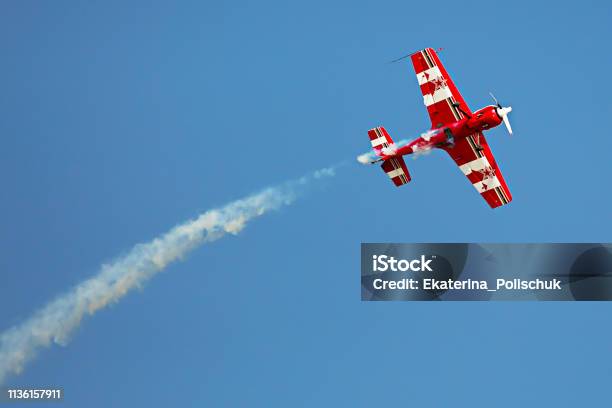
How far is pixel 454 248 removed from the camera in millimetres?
46906

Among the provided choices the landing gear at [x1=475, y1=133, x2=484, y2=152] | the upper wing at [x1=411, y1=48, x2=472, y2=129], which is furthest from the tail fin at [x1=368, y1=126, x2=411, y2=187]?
the landing gear at [x1=475, y1=133, x2=484, y2=152]

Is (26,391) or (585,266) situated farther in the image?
(585,266)

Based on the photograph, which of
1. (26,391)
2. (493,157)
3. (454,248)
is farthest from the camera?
(493,157)

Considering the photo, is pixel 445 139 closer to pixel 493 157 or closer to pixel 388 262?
pixel 493 157

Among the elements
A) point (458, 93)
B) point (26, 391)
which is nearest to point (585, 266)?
point (458, 93)

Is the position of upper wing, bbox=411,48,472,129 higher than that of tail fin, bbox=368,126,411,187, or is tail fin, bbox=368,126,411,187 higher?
upper wing, bbox=411,48,472,129

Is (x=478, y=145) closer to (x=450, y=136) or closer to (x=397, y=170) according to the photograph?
(x=450, y=136)

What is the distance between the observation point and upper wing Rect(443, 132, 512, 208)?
164 feet

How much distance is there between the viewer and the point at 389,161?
163 feet

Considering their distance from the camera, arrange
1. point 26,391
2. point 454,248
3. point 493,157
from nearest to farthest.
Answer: point 26,391, point 454,248, point 493,157

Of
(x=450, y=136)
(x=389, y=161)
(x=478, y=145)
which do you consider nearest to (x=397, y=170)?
(x=389, y=161)

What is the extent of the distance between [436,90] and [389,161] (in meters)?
3.33

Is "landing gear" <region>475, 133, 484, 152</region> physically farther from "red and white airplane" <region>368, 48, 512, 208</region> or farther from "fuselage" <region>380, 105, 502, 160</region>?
"fuselage" <region>380, 105, 502, 160</region>

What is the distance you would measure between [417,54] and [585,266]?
10.5 m
